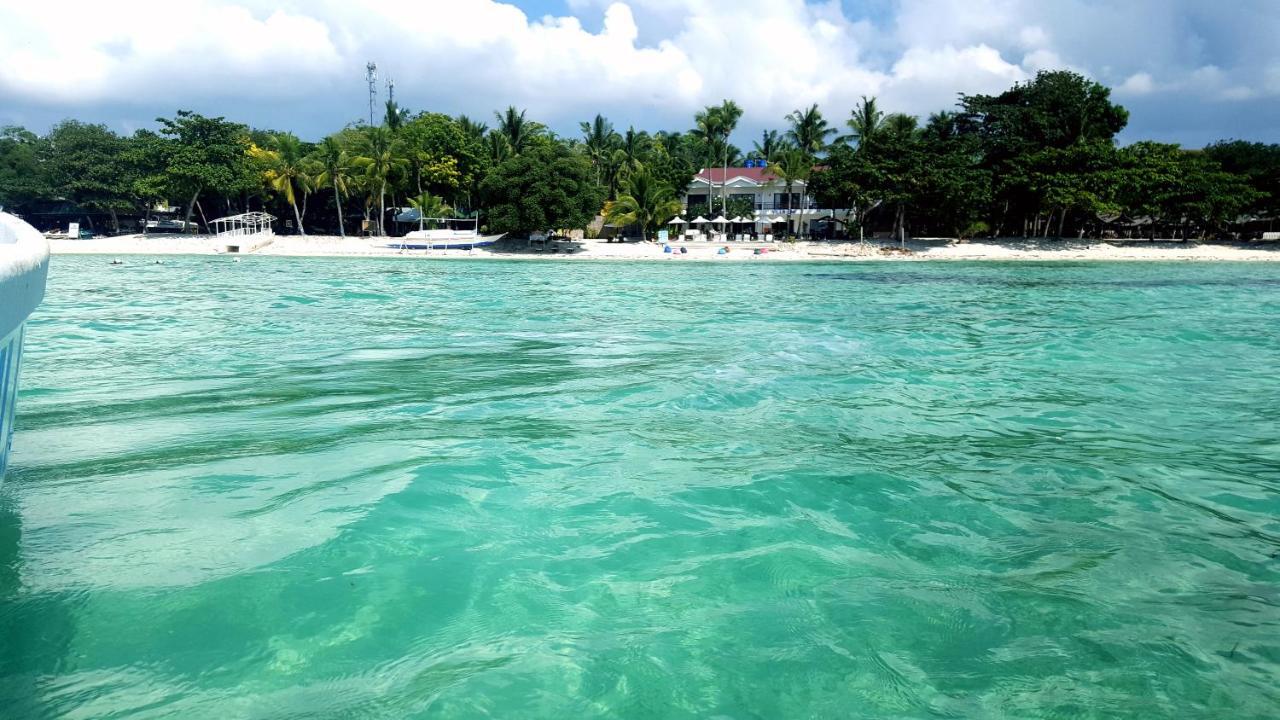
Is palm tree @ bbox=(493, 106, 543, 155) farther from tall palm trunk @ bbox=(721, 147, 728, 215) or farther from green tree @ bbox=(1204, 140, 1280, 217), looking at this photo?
green tree @ bbox=(1204, 140, 1280, 217)

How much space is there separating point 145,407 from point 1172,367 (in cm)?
1157

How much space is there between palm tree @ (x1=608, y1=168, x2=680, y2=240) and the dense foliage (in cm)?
15

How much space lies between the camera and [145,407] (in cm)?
689

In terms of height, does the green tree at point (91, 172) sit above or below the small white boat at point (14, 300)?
above

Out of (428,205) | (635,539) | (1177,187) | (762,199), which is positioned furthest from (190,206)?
(1177,187)

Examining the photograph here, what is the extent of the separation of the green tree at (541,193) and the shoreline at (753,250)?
219cm

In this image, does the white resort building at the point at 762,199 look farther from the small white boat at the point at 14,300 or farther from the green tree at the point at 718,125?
the small white boat at the point at 14,300

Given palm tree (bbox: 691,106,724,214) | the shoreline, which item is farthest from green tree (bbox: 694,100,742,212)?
the shoreline

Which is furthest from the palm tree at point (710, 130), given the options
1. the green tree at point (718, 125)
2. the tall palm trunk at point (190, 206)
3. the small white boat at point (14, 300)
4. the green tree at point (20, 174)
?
the small white boat at point (14, 300)

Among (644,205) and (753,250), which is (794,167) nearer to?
(753,250)

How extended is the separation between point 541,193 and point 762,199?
97.7ft

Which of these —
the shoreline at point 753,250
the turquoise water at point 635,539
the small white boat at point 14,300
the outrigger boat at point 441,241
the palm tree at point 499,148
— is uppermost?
the palm tree at point 499,148

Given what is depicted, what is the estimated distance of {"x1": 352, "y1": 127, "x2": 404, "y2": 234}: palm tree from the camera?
5153 centimetres

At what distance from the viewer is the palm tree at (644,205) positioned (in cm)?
5241
